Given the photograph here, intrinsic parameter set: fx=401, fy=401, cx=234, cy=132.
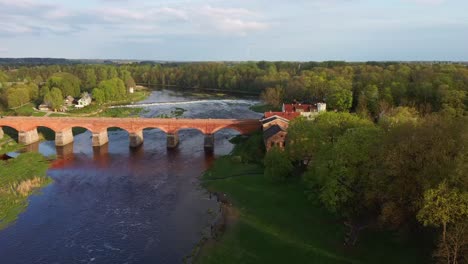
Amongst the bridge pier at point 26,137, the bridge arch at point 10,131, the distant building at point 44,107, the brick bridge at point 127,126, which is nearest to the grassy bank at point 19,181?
the brick bridge at point 127,126

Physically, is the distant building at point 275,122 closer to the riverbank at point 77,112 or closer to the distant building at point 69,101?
the riverbank at point 77,112

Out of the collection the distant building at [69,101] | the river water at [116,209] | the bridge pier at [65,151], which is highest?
the distant building at [69,101]

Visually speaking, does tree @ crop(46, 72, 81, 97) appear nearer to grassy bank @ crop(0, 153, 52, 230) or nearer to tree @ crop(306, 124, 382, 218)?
grassy bank @ crop(0, 153, 52, 230)

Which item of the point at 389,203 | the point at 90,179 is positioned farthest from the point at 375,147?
the point at 90,179

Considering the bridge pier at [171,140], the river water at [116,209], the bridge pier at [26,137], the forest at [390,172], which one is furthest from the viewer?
the bridge pier at [26,137]

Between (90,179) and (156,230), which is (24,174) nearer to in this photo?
(90,179)

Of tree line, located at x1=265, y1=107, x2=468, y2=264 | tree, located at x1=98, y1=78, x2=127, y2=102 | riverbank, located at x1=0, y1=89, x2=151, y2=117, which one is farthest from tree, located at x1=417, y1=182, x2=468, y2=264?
tree, located at x1=98, y1=78, x2=127, y2=102
